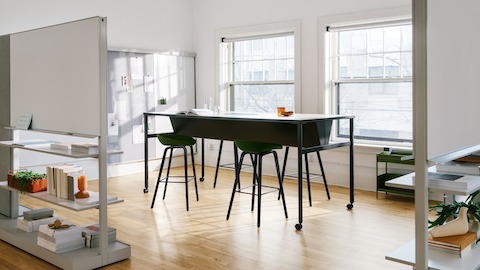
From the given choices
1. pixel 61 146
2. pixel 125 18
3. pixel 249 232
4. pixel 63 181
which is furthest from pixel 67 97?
pixel 125 18

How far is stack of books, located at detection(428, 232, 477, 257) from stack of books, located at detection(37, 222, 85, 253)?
2.39 metres

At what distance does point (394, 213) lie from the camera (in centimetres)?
474

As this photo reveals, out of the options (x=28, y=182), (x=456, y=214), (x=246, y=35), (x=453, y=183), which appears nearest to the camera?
(x=453, y=183)

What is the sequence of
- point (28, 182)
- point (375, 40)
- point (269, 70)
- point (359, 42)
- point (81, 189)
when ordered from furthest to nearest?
1. point (269, 70)
2. point (359, 42)
3. point (375, 40)
4. point (28, 182)
5. point (81, 189)

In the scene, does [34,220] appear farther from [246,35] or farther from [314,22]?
[246,35]

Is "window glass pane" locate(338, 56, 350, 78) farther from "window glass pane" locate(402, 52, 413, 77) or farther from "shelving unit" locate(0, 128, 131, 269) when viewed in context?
"shelving unit" locate(0, 128, 131, 269)

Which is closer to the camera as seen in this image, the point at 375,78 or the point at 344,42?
the point at 375,78

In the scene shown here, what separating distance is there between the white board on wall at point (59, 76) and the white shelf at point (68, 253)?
85cm

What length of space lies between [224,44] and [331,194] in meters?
3.07

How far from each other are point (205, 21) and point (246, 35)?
2.91 ft

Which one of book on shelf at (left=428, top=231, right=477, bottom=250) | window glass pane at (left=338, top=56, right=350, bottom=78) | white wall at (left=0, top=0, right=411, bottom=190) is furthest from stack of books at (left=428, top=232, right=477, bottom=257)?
window glass pane at (left=338, top=56, right=350, bottom=78)

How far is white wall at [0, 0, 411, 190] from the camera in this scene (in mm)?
5859

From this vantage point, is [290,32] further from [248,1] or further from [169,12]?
[169,12]

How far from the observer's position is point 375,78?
230 inches
